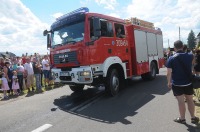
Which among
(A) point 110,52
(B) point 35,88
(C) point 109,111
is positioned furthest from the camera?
(B) point 35,88

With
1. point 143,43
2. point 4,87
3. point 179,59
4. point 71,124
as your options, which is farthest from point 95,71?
point 4,87

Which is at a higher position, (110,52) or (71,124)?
(110,52)

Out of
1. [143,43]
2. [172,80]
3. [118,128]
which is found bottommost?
[118,128]

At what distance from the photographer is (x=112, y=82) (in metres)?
9.11

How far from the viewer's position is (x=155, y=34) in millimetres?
13961

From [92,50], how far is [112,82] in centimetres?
163

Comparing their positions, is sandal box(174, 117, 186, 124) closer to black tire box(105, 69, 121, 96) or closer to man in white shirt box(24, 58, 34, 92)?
black tire box(105, 69, 121, 96)

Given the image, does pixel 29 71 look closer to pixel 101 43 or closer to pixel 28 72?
pixel 28 72

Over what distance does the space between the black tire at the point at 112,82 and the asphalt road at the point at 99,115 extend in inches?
9.7

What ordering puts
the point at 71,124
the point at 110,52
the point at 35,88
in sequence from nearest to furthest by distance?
the point at 71,124 → the point at 110,52 → the point at 35,88

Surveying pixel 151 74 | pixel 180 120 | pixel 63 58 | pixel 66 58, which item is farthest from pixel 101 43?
pixel 151 74

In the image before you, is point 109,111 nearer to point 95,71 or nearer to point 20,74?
point 95,71

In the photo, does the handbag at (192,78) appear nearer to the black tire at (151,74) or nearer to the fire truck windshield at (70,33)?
the fire truck windshield at (70,33)

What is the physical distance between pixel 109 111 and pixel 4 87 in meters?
6.26
